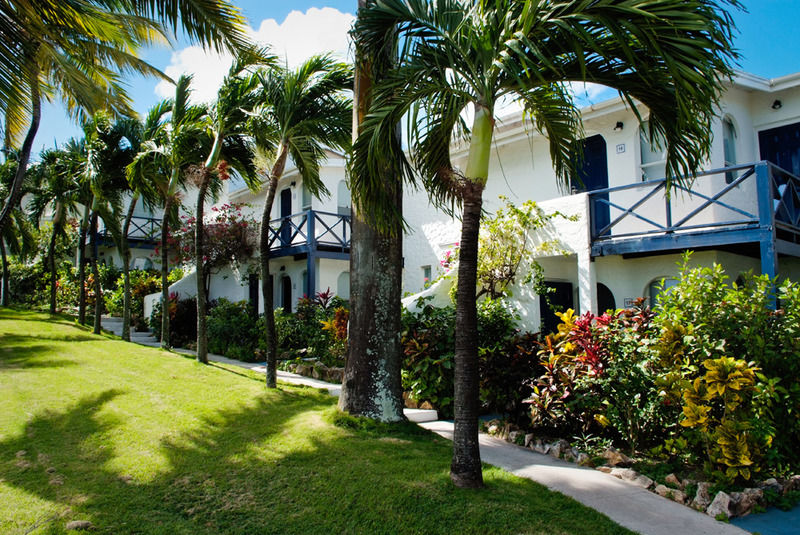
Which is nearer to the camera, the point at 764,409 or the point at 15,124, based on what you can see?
the point at 764,409

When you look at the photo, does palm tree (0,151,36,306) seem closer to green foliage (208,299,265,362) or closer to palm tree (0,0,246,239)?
green foliage (208,299,265,362)

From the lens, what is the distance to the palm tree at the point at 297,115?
875 cm

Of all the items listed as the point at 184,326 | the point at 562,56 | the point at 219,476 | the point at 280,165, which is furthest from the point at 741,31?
the point at 184,326

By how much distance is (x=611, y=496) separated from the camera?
5.05 meters

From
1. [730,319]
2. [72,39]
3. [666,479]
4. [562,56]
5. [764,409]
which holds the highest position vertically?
[72,39]

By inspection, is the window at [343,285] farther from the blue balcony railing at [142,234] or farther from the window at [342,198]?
the blue balcony railing at [142,234]

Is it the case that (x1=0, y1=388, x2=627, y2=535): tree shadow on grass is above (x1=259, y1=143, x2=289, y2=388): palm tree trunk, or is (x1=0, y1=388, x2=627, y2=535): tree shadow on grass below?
below

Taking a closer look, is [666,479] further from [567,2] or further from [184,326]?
[184,326]

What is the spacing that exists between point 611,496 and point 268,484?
309 cm

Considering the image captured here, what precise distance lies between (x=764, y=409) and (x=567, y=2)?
4.17 meters

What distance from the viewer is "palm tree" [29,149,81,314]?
15.5 metres

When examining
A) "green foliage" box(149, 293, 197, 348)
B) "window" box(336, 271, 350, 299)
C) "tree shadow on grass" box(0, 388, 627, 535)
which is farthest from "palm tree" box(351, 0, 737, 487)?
"green foliage" box(149, 293, 197, 348)

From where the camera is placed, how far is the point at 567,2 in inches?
175

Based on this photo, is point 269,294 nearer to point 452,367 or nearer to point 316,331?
point 452,367
